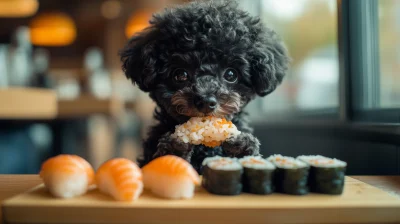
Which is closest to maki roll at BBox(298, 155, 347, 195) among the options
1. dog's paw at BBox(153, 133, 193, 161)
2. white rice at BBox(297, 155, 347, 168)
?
white rice at BBox(297, 155, 347, 168)

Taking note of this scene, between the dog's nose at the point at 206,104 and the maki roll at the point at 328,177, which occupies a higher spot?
the dog's nose at the point at 206,104

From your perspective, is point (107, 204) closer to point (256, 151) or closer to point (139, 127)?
point (256, 151)

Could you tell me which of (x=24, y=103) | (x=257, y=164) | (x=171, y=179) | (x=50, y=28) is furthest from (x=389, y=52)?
(x=50, y=28)

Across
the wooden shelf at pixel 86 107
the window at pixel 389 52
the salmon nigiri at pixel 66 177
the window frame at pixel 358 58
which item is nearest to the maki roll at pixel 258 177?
the salmon nigiri at pixel 66 177

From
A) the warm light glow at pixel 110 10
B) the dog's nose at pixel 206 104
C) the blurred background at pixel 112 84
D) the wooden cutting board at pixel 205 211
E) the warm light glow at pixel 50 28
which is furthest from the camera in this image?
the warm light glow at pixel 110 10

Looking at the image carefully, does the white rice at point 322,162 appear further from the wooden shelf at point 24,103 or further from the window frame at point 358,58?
the wooden shelf at point 24,103

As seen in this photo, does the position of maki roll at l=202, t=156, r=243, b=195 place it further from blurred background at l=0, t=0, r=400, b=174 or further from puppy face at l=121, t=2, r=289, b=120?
blurred background at l=0, t=0, r=400, b=174

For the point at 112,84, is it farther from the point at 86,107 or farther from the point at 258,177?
the point at 258,177
